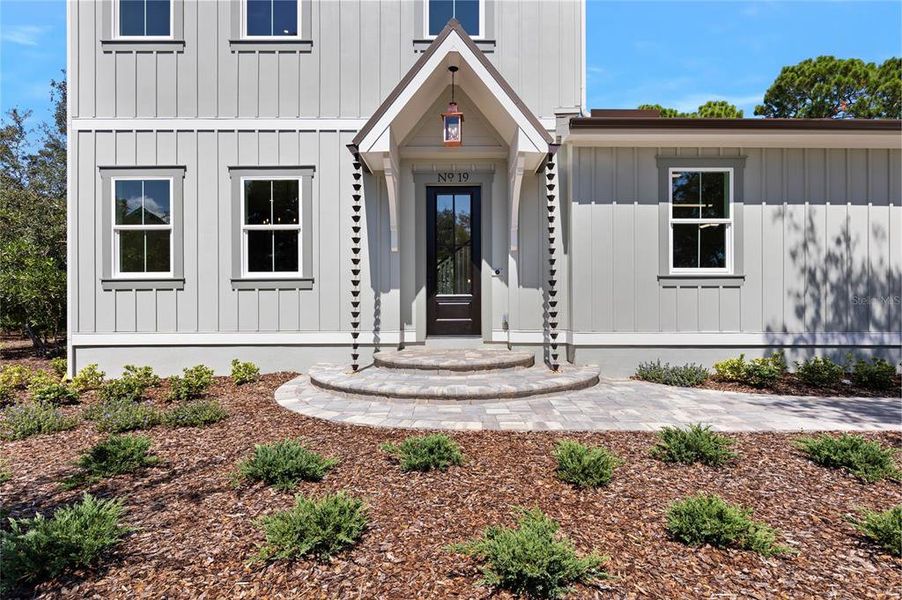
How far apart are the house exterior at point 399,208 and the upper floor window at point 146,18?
0.11 ft

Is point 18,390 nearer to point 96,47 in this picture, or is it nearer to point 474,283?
point 96,47

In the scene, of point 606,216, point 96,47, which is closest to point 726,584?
point 606,216

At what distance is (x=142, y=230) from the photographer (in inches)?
277

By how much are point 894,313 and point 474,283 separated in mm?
6558

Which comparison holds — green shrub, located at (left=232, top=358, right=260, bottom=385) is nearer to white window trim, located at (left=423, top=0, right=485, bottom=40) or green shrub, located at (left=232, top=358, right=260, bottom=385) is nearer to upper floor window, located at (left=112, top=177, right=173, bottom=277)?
upper floor window, located at (left=112, top=177, right=173, bottom=277)

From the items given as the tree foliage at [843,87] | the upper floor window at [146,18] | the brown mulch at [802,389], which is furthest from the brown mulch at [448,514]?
the tree foliage at [843,87]

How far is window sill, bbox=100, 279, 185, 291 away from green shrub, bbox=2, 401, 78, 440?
2.74 metres

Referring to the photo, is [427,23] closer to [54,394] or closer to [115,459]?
[115,459]

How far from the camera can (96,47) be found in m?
6.98

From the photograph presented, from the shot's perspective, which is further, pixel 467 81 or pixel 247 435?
pixel 467 81

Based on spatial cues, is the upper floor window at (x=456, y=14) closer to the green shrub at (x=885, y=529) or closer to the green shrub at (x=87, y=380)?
the green shrub at (x=87, y=380)

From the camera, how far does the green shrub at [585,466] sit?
303 cm

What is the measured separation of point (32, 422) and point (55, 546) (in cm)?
304

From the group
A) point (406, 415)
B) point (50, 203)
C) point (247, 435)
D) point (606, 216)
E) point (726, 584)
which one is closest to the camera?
point (726, 584)
